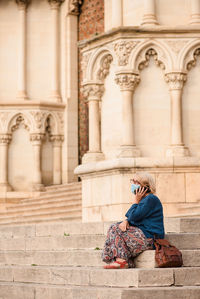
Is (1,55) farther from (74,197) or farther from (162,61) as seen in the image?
(162,61)

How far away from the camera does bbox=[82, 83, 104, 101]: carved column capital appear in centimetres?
1202

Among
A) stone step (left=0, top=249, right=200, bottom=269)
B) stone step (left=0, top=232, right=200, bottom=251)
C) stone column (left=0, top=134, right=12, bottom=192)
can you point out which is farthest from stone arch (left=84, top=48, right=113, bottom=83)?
stone column (left=0, top=134, right=12, bottom=192)

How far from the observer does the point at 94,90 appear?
12.0m

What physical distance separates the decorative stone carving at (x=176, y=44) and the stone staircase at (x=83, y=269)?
12.5 ft

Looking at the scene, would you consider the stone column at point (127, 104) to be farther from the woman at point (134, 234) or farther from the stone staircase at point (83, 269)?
the woman at point (134, 234)

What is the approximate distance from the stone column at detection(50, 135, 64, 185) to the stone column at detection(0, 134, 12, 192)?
1154 mm

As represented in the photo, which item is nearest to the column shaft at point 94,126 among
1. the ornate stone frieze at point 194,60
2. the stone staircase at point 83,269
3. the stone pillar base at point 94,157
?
the stone pillar base at point 94,157

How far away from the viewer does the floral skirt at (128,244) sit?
273 inches

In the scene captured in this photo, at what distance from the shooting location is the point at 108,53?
465 inches

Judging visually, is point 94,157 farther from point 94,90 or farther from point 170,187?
point 170,187

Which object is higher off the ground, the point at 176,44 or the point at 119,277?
the point at 176,44

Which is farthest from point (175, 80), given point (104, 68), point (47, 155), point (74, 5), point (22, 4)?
point (22, 4)

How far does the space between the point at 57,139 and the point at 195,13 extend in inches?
297

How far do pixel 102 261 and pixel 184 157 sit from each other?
3.97 metres
